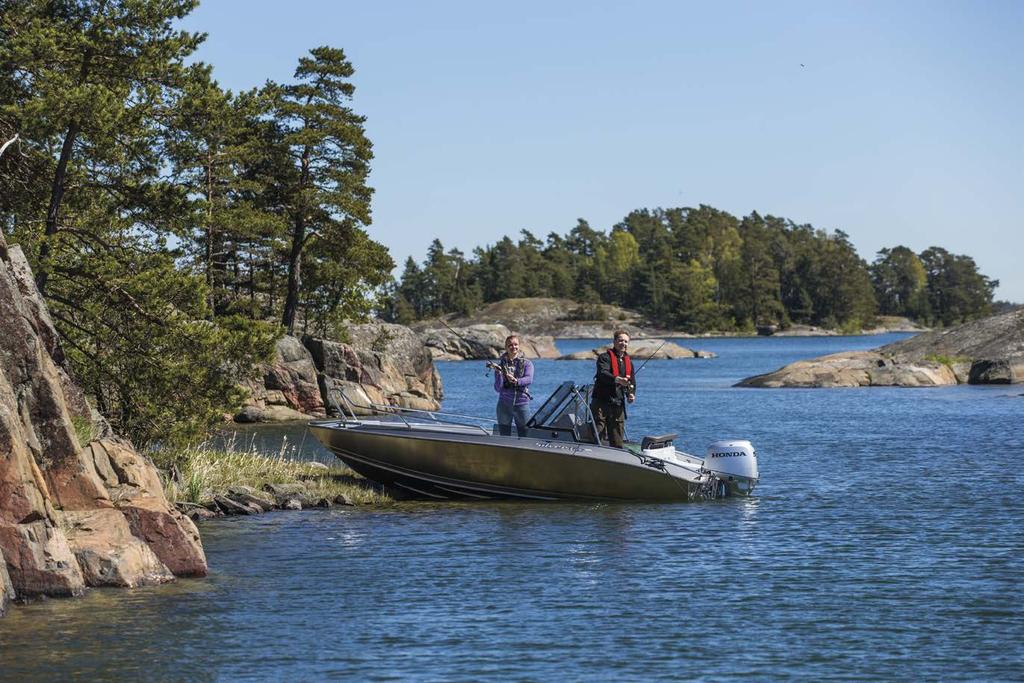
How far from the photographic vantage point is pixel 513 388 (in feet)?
76.8

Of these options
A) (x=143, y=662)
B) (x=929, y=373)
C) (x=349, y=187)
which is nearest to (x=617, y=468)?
(x=143, y=662)

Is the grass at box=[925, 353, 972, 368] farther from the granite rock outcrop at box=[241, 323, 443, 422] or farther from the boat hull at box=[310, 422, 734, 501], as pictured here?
the boat hull at box=[310, 422, 734, 501]

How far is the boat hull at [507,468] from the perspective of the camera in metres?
23.1

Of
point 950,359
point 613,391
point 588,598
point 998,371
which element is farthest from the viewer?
point 950,359

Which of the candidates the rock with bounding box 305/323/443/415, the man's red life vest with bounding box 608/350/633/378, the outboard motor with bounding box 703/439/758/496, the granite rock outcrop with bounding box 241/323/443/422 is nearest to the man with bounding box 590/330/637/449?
the man's red life vest with bounding box 608/350/633/378

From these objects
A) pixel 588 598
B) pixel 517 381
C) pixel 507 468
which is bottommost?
pixel 588 598

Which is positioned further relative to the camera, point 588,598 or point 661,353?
point 661,353

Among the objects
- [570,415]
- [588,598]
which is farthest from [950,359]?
[588,598]

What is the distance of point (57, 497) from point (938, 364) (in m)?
56.7

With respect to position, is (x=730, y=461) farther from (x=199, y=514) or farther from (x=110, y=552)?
(x=110, y=552)

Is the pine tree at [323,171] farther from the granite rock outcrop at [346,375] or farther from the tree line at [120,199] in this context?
the tree line at [120,199]

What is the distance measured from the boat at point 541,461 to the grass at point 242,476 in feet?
1.85

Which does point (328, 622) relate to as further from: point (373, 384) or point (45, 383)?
point (373, 384)

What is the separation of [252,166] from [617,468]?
3586cm
